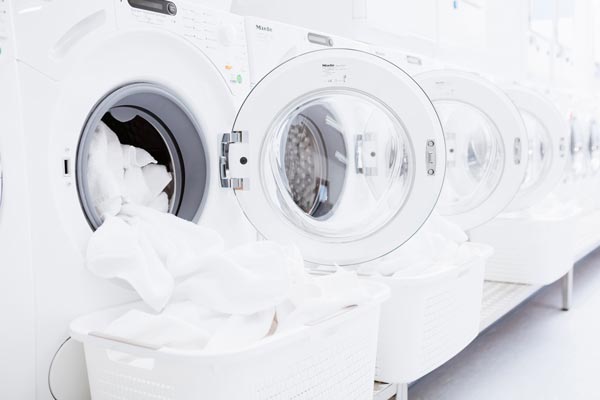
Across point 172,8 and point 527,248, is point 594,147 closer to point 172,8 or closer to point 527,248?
point 527,248

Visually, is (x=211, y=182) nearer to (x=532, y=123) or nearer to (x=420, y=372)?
(x=420, y=372)

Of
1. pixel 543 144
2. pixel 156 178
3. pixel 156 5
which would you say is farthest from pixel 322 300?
pixel 543 144

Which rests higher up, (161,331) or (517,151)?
(517,151)

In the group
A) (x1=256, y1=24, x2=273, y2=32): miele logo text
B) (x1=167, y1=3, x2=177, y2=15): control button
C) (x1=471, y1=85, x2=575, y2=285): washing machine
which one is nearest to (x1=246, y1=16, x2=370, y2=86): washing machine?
(x1=256, y1=24, x2=273, y2=32): miele logo text

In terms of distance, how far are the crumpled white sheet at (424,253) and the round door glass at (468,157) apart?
38cm

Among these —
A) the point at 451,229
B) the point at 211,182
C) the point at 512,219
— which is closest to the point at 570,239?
the point at 512,219

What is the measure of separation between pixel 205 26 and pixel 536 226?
166 centimetres

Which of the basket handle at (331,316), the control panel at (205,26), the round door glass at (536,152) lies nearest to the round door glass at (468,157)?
the round door glass at (536,152)

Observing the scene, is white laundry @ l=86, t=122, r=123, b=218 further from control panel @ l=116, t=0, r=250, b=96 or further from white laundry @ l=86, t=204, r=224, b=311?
control panel @ l=116, t=0, r=250, b=96

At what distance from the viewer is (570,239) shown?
248 centimetres

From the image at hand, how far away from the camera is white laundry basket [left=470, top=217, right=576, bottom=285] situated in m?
2.36

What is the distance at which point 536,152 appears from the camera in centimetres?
279

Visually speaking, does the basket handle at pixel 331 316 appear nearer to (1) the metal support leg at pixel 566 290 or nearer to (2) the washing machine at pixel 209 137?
(2) the washing machine at pixel 209 137

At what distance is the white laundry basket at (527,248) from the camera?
2.36 meters
